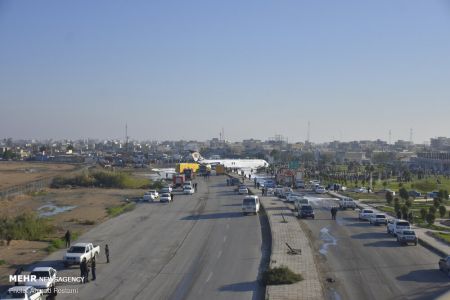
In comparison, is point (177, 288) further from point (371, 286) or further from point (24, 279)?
point (371, 286)

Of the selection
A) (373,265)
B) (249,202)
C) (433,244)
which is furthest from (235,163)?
(373,265)

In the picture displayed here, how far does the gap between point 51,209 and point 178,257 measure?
28.8 metres

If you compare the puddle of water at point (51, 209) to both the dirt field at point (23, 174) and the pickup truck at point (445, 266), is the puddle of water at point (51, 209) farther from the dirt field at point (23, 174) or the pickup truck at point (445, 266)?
the pickup truck at point (445, 266)

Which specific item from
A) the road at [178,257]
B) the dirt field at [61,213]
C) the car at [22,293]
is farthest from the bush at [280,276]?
the dirt field at [61,213]

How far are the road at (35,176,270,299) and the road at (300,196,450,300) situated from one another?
277 cm

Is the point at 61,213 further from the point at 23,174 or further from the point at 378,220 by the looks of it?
the point at 23,174

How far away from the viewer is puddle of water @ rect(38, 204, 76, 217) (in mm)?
46800

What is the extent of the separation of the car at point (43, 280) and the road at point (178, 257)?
0.67 meters

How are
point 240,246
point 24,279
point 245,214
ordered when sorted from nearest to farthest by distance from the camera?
point 24,279 < point 240,246 < point 245,214

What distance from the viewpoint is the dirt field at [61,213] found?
84.4ft

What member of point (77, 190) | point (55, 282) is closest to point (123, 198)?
point (77, 190)

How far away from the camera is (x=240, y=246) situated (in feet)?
91.3

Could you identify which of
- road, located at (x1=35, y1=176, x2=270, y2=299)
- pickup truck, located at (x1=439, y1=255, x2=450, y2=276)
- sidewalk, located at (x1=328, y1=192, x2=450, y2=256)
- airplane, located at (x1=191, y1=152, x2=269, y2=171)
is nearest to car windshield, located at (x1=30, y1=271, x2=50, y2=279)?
road, located at (x1=35, y1=176, x2=270, y2=299)

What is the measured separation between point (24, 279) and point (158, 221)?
20.0 meters
